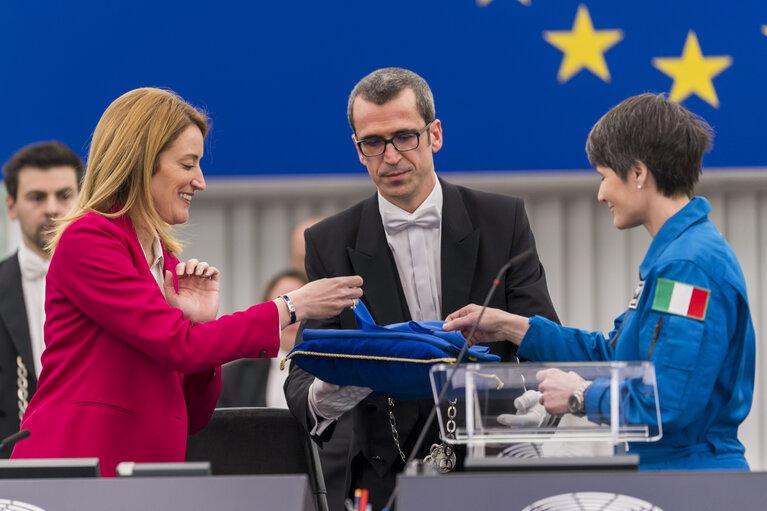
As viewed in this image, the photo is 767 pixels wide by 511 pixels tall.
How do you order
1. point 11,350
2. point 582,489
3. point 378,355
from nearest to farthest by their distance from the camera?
point 582,489 → point 378,355 → point 11,350

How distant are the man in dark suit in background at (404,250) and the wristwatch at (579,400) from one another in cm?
74

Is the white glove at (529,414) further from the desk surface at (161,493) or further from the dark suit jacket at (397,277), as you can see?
the dark suit jacket at (397,277)

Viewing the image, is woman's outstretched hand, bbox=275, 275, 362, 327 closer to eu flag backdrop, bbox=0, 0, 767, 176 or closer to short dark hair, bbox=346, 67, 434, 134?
short dark hair, bbox=346, 67, 434, 134

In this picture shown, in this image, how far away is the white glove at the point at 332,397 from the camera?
2693 millimetres

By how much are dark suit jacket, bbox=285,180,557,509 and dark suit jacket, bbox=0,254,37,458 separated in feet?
3.90

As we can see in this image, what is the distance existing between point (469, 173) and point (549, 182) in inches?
14.4

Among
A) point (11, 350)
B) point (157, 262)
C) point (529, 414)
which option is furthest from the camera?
point (11, 350)

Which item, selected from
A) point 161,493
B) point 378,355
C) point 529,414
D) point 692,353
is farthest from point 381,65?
point 161,493

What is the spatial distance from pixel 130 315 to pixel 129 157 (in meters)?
0.40

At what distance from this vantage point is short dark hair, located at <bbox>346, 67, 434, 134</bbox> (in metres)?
2.97

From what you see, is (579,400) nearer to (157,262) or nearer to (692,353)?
(692,353)

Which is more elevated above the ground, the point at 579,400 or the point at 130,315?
the point at 130,315

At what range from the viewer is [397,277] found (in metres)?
3.00

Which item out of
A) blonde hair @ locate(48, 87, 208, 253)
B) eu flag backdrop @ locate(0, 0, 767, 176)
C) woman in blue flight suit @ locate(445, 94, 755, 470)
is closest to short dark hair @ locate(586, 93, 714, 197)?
woman in blue flight suit @ locate(445, 94, 755, 470)
